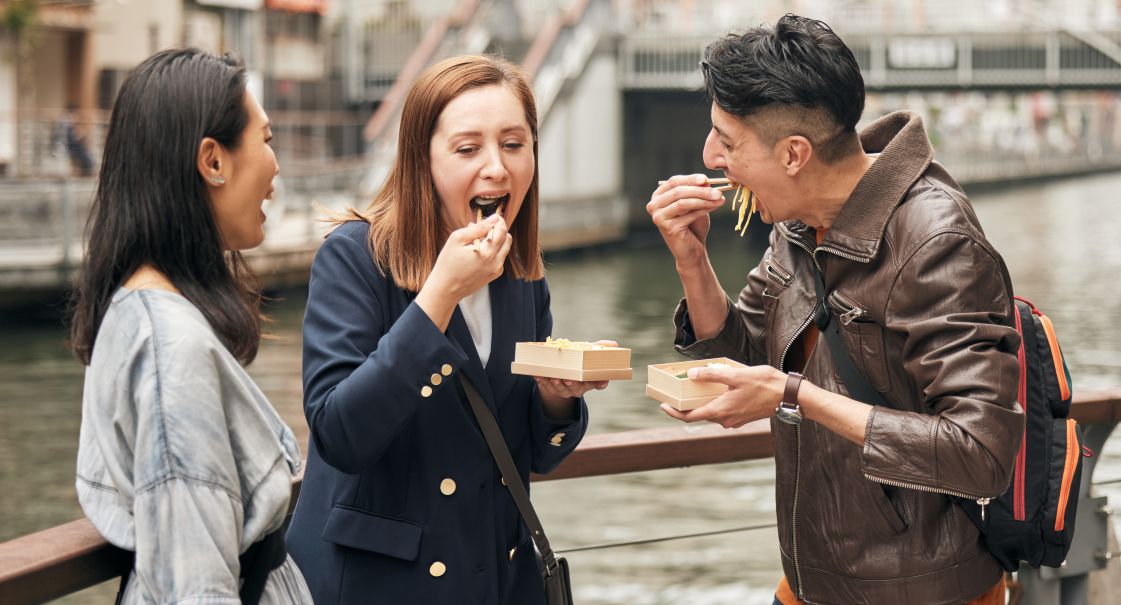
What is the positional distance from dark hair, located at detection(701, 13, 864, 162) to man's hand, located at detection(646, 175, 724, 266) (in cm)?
28

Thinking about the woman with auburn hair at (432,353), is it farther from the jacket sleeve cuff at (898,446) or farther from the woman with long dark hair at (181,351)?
the jacket sleeve cuff at (898,446)

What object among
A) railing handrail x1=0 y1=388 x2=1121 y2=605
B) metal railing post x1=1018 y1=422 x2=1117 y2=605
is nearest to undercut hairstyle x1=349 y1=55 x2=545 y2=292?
railing handrail x1=0 y1=388 x2=1121 y2=605

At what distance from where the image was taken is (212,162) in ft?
6.84

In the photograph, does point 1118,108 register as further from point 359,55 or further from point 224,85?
point 224,85

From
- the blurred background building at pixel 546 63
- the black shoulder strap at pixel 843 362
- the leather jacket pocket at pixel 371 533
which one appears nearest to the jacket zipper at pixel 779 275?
the black shoulder strap at pixel 843 362

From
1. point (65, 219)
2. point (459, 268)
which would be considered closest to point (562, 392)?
point (459, 268)

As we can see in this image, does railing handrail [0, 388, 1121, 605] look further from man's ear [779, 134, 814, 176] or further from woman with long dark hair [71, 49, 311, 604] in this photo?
man's ear [779, 134, 814, 176]

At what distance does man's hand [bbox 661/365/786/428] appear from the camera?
226 centimetres

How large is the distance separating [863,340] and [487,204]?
2.27 feet

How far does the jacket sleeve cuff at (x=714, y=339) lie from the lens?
9.20ft

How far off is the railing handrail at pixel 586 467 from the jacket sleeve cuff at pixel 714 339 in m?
0.33

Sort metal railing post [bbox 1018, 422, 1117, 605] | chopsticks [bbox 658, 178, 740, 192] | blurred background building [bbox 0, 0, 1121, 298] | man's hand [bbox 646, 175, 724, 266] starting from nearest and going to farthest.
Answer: chopsticks [bbox 658, 178, 740, 192], man's hand [bbox 646, 175, 724, 266], metal railing post [bbox 1018, 422, 1117, 605], blurred background building [bbox 0, 0, 1121, 298]

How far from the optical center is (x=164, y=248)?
6.66 feet

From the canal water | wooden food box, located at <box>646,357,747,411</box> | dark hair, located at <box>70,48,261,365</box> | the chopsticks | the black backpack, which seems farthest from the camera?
the canal water
